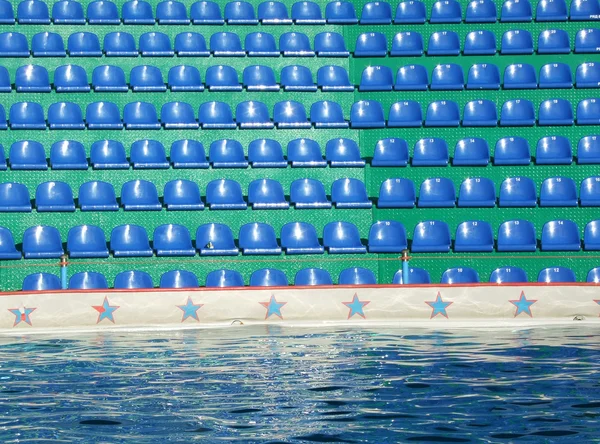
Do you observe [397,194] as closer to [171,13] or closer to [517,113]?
[517,113]

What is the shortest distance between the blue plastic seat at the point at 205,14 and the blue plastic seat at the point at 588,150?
605 centimetres

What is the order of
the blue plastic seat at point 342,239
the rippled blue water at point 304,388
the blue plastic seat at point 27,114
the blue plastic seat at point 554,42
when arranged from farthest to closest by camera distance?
the blue plastic seat at point 554,42
the blue plastic seat at point 27,114
the blue plastic seat at point 342,239
the rippled blue water at point 304,388

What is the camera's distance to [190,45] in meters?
A: 15.5

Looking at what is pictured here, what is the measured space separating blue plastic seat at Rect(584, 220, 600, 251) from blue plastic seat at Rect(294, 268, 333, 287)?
357 centimetres

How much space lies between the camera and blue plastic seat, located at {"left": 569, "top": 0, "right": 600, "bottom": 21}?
16.0 metres

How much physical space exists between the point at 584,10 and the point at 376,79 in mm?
3862

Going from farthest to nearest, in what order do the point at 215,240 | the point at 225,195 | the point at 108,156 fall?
the point at 108,156 < the point at 225,195 < the point at 215,240

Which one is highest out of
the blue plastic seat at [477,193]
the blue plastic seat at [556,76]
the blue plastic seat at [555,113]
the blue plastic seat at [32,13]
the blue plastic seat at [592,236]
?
the blue plastic seat at [32,13]

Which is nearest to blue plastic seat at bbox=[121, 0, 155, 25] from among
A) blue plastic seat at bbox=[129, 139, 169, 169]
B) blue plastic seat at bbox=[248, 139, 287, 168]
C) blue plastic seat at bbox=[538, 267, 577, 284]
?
blue plastic seat at bbox=[129, 139, 169, 169]

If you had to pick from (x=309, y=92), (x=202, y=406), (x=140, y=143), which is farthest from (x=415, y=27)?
(x=202, y=406)

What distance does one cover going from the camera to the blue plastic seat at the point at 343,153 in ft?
46.3

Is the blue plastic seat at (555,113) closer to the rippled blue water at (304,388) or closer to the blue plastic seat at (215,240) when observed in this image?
the rippled blue water at (304,388)

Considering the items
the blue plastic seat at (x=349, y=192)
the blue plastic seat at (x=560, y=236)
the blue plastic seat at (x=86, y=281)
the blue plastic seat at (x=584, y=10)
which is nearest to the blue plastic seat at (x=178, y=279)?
the blue plastic seat at (x=86, y=281)

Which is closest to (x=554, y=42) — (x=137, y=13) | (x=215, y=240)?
(x=215, y=240)
